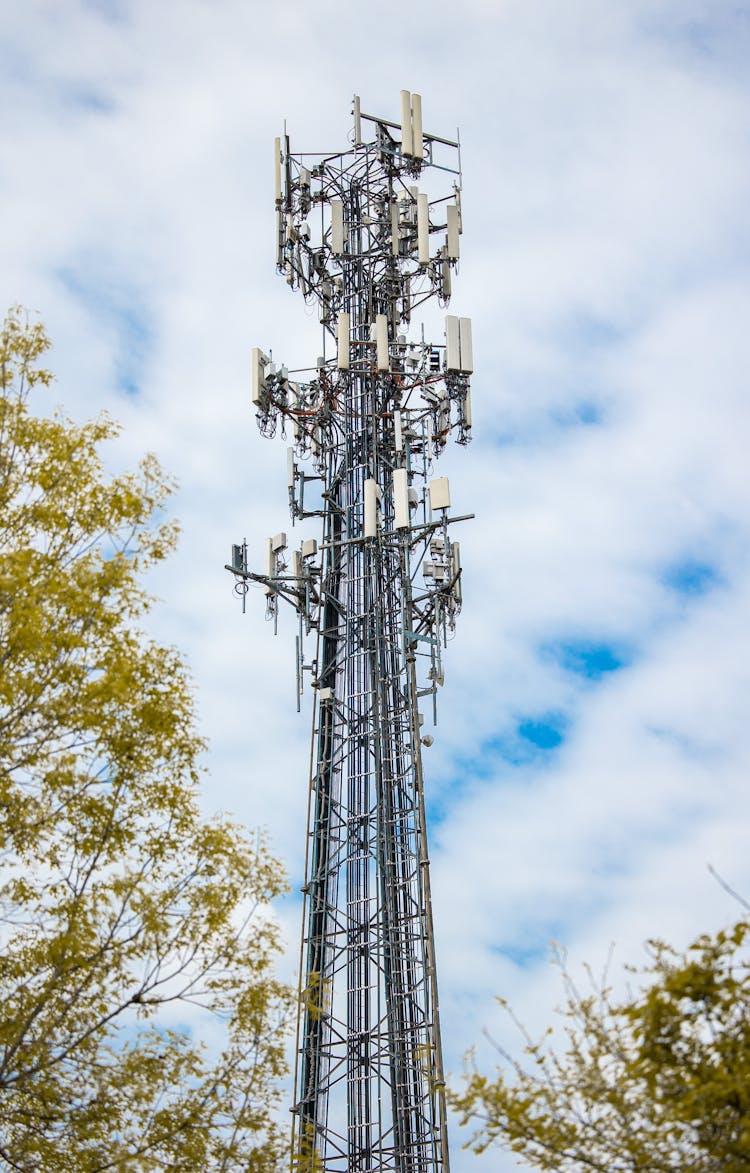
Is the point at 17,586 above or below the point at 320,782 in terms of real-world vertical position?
below

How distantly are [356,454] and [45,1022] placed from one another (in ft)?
47.6

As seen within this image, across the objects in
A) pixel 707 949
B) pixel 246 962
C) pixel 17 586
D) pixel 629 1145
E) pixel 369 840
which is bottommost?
pixel 629 1145

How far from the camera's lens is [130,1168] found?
41.3 ft

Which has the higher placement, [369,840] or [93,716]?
[369,840]

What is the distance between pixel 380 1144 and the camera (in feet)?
70.1

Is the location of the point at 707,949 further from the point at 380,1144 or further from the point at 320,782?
the point at 320,782

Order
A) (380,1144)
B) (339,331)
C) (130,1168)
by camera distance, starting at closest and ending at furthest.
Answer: (130,1168) → (380,1144) → (339,331)

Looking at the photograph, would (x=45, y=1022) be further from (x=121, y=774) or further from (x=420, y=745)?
(x=420, y=745)

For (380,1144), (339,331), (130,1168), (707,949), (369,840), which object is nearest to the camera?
(707,949)

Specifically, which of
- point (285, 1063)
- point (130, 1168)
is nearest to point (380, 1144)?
point (285, 1063)

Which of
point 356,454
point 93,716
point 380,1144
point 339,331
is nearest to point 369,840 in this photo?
point 380,1144

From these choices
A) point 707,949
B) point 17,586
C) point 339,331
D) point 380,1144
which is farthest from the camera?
point 339,331

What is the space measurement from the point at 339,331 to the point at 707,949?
16405mm

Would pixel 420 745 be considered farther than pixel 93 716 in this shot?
Yes
